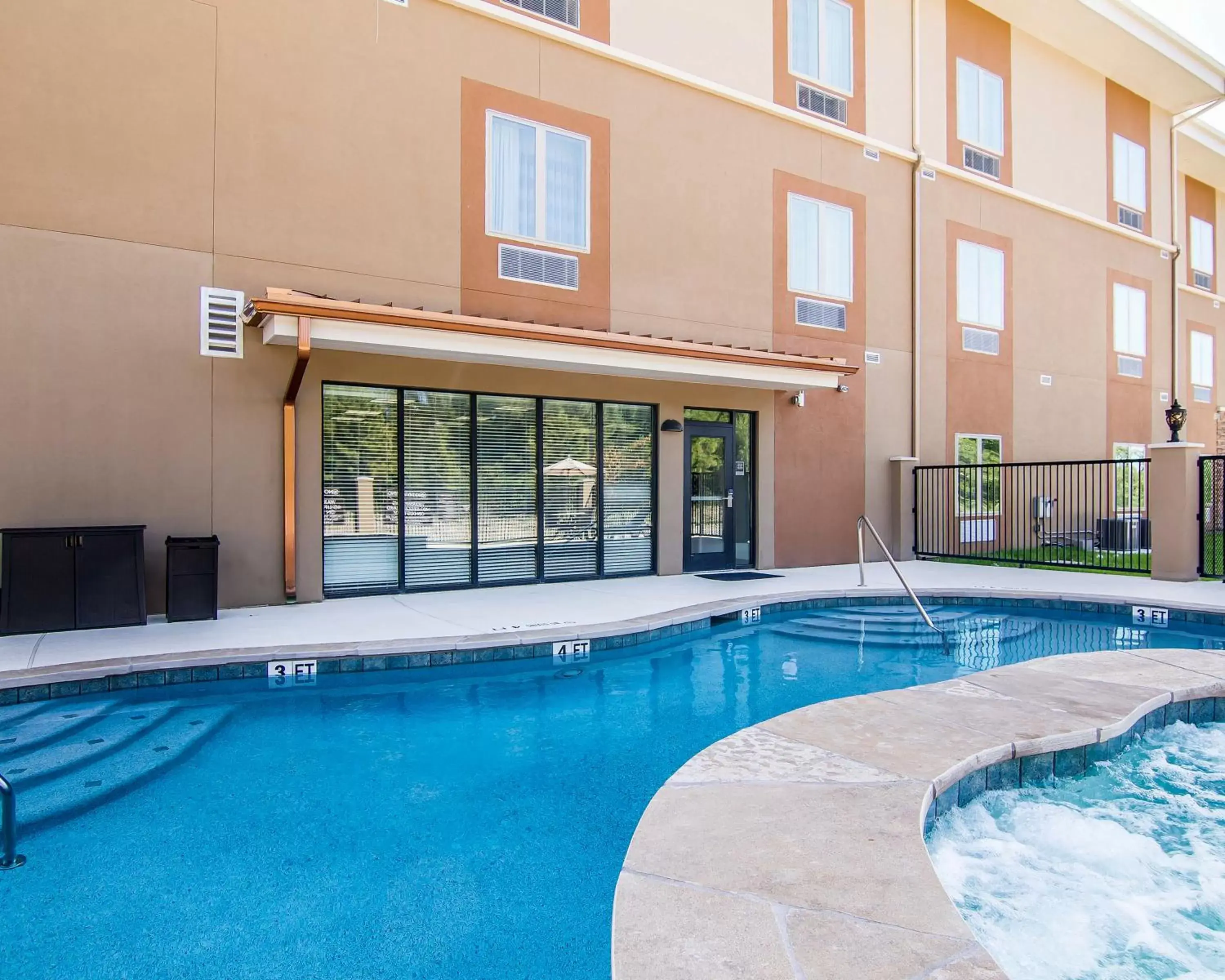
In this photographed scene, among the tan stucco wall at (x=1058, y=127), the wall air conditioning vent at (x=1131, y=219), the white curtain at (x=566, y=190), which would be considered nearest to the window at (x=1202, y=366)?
the wall air conditioning vent at (x=1131, y=219)

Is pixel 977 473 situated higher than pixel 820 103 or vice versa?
pixel 820 103

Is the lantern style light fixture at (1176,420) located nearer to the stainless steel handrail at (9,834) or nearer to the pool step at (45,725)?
the pool step at (45,725)

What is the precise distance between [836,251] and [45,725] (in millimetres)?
10645

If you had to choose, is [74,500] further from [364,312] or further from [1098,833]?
[1098,833]

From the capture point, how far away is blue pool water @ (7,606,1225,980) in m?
2.48

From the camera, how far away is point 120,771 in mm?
3908

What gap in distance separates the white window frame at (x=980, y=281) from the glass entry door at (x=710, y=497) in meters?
5.10

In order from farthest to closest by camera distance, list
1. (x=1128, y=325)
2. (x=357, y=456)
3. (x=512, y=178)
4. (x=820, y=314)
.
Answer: (x=1128, y=325) < (x=820, y=314) < (x=512, y=178) < (x=357, y=456)

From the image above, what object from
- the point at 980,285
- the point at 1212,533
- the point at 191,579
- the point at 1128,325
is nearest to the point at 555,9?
the point at 191,579

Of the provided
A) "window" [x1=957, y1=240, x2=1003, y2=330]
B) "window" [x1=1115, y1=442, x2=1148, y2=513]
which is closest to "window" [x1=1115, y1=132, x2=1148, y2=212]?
"window" [x1=957, y1=240, x2=1003, y2=330]

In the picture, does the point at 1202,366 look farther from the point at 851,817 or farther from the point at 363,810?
the point at 363,810

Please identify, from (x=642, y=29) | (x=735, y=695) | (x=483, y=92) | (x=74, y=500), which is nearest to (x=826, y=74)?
(x=642, y=29)

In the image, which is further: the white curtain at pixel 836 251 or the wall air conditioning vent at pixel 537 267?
the white curtain at pixel 836 251

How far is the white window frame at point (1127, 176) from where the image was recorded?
14.9 metres
